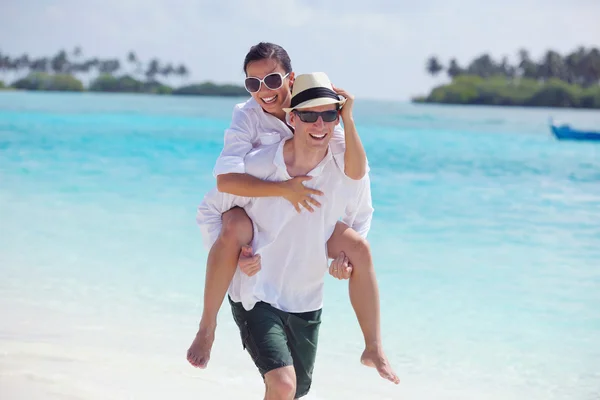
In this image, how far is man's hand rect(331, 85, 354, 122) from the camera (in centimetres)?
314

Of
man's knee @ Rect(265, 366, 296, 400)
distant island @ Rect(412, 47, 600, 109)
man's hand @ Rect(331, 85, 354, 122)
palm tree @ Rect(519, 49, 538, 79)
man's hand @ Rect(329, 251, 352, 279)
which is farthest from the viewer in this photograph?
palm tree @ Rect(519, 49, 538, 79)

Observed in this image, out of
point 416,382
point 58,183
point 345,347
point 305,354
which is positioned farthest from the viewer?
point 58,183

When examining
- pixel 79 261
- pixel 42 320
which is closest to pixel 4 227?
pixel 79 261

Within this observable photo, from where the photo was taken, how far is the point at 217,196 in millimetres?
3324

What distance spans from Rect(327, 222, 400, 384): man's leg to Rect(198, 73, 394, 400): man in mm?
50

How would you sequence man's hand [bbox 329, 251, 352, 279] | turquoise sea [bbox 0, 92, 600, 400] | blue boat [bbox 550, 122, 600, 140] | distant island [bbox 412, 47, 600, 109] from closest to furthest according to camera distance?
1. man's hand [bbox 329, 251, 352, 279]
2. turquoise sea [bbox 0, 92, 600, 400]
3. blue boat [bbox 550, 122, 600, 140]
4. distant island [bbox 412, 47, 600, 109]

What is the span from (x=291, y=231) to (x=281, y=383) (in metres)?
0.55

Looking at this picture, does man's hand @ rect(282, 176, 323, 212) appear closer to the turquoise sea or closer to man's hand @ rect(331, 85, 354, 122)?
man's hand @ rect(331, 85, 354, 122)

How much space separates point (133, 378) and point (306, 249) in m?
1.87

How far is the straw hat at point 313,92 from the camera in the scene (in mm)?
3078

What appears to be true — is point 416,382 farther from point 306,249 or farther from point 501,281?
point 501,281

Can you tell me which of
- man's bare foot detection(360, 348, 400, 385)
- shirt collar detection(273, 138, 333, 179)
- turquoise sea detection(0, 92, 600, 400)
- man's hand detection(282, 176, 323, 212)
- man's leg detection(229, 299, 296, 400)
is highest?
shirt collar detection(273, 138, 333, 179)

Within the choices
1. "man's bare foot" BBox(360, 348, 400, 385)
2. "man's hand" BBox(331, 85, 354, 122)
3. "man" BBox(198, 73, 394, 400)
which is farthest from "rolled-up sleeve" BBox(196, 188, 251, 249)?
"man's bare foot" BBox(360, 348, 400, 385)

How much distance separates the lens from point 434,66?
348ft
